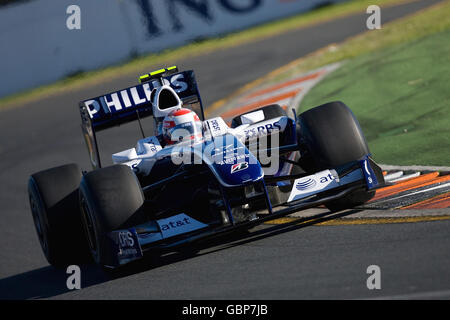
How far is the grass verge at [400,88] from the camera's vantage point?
9.58 m

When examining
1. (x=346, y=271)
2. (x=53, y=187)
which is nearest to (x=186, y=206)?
(x=53, y=187)

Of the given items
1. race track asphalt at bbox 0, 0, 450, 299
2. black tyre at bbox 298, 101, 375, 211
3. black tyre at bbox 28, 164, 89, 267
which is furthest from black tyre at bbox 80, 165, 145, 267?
black tyre at bbox 298, 101, 375, 211

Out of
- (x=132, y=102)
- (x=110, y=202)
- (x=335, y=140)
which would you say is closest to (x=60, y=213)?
(x=110, y=202)

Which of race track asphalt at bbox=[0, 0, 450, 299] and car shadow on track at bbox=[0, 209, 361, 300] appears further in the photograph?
car shadow on track at bbox=[0, 209, 361, 300]

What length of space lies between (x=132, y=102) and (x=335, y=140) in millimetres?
2967

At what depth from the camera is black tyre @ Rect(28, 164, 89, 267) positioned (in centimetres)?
780

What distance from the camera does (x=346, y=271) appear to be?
552 cm

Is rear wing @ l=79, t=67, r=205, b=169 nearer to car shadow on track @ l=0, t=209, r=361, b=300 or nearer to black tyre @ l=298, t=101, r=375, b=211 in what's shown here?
car shadow on track @ l=0, t=209, r=361, b=300

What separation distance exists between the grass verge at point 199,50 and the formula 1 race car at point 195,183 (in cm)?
1307

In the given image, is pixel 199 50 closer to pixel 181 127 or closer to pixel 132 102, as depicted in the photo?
pixel 132 102

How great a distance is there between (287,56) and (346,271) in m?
15.2

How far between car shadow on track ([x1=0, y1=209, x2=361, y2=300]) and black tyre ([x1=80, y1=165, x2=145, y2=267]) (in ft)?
1.00

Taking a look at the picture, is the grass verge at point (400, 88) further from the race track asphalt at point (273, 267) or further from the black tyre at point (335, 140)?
the race track asphalt at point (273, 267)

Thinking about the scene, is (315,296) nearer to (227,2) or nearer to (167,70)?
(167,70)
